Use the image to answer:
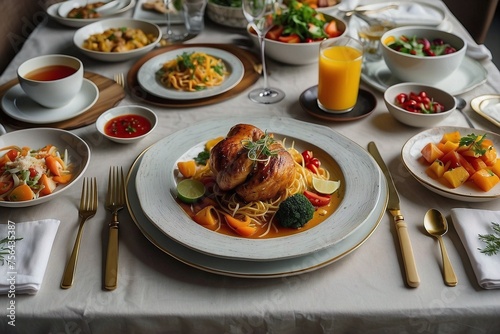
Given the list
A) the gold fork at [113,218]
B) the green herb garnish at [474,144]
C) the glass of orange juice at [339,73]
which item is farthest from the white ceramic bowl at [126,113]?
the green herb garnish at [474,144]

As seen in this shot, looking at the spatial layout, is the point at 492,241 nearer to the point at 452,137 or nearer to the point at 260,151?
the point at 452,137

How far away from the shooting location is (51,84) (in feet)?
7.07

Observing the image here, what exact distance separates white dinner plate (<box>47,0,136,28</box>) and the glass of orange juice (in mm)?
1669

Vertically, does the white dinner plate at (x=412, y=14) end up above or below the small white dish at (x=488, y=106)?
above

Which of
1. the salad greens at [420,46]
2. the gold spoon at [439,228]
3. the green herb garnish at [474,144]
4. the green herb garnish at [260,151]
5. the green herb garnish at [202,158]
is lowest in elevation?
the green herb garnish at [202,158]

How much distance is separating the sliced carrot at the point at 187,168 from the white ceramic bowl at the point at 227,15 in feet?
5.08

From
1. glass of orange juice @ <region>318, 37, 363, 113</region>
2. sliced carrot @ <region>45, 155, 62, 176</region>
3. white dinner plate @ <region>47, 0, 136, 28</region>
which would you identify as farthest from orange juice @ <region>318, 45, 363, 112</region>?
white dinner plate @ <region>47, 0, 136, 28</region>

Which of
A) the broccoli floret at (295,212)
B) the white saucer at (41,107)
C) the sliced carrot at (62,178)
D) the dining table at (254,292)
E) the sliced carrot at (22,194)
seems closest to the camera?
the dining table at (254,292)

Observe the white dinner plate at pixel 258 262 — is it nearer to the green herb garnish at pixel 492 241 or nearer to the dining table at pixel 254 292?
the dining table at pixel 254 292

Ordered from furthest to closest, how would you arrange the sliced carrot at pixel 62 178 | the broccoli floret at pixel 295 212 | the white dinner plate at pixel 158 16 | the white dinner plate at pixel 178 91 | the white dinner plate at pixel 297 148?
the white dinner plate at pixel 158 16 < the white dinner plate at pixel 178 91 < the sliced carrot at pixel 62 178 < the broccoli floret at pixel 295 212 < the white dinner plate at pixel 297 148

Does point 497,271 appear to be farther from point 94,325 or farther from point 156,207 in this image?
point 94,325

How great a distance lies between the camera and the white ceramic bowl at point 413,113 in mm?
2107

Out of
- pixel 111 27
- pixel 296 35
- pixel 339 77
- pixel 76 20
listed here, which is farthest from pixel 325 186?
pixel 76 20

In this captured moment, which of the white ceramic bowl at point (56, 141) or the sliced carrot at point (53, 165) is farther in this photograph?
the white ceramic bowl at point (56, 141)
